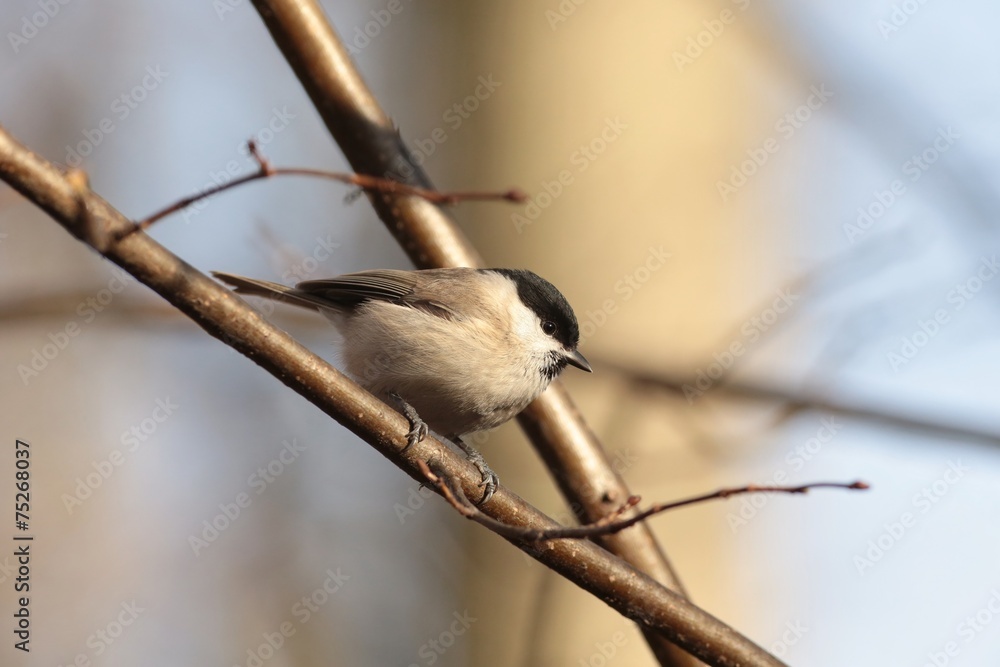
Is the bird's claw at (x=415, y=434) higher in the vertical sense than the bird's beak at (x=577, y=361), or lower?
higher

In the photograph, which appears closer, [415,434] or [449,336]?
[415,434]

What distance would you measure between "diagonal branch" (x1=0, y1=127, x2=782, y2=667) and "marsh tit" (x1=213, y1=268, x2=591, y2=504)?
54 centimetres

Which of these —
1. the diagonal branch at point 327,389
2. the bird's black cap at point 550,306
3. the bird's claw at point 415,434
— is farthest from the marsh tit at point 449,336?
the diagonal branch at point 327,389

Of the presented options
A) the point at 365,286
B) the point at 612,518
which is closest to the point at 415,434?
the point at 612,518

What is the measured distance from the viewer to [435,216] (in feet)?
10.1

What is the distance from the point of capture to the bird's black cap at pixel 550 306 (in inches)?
127

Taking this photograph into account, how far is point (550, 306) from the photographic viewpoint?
3230mm

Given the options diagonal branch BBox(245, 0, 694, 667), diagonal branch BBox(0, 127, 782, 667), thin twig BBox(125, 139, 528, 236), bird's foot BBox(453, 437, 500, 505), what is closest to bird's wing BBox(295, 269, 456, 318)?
diagonal branch BBox(245, 0, 694, 667)

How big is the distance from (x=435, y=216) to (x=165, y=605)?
15.5ft

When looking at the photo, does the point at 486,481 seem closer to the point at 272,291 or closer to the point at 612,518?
the point at 612,518

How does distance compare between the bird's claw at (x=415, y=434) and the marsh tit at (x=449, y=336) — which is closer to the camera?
the bird's claw at (x=415, y=434)

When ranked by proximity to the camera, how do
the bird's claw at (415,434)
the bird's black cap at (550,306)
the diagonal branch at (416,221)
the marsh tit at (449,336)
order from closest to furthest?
the bird's claw at (415,434) < the diagonal branch at (416,221) < the marsh tit at (449,336) < the bird's black cap at (550,306)

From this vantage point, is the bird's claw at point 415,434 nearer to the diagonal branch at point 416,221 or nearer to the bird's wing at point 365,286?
the diagonal branch at point 416,221

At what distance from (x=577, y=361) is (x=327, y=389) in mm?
1486
